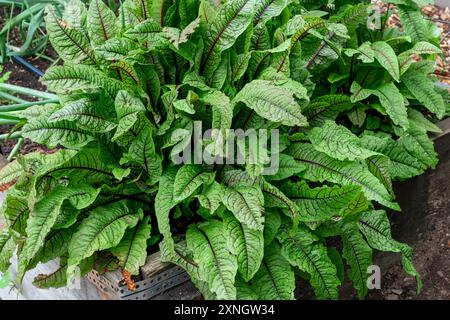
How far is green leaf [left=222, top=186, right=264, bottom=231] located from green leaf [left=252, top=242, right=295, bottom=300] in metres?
0.19

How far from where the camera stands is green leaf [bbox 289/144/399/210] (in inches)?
76.0

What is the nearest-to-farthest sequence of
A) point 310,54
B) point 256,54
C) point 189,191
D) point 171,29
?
point 189,191, point 171,29, point 256,54, point 310,54

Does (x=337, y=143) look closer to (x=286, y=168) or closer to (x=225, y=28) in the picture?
(x=286, y=168)

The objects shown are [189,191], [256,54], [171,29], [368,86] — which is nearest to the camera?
[189,191]

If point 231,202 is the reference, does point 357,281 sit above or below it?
below

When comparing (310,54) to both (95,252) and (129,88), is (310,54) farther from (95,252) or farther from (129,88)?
(95,252)

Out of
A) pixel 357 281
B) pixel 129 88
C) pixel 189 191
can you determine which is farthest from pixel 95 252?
pixel 357 281

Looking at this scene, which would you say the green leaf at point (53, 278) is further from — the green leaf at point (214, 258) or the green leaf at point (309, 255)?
the green leaf at point (309, 255)

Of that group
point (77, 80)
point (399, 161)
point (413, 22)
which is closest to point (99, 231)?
point (77, 80)

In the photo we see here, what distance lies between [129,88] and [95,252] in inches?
20.4

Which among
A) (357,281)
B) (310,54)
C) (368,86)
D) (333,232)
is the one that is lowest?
(357,281)

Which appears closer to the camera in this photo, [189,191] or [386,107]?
[189,191]

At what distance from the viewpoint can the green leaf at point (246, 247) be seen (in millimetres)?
1768

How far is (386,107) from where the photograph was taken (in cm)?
225
